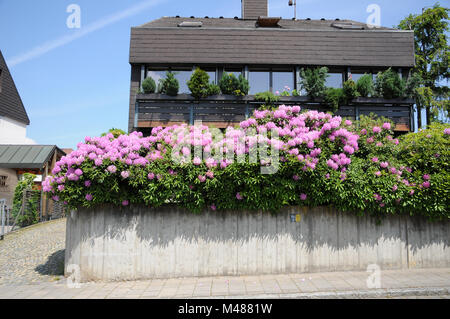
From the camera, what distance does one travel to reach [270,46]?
1460cm

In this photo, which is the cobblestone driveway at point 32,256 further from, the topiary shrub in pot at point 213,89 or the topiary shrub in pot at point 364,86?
the topiary shrub in pot at point 364,86

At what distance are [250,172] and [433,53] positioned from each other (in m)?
21.6

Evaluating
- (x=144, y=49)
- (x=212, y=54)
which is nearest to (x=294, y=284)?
(x=212, y=54)

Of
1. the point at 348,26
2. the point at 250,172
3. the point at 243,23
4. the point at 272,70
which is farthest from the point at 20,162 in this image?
the point at 348,26

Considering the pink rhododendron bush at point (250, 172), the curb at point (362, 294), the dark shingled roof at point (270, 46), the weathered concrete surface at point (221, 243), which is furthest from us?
the dark shingled roof at point (270, 46)

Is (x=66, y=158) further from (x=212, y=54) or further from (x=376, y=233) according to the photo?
(x=212, y=54)

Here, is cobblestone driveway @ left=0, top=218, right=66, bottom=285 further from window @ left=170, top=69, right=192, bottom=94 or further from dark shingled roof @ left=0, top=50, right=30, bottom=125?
dark shingled roof @ left=0, top=50, right=30, bottom=125

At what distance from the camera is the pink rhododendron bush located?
20.1ft

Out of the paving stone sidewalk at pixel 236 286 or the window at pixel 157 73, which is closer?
the paving stone sidewalk at pixel 236 286

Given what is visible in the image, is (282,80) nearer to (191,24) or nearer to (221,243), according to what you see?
(191,24)

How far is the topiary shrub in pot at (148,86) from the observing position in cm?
1310

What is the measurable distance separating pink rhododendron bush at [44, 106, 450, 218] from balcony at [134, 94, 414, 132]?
6.48m

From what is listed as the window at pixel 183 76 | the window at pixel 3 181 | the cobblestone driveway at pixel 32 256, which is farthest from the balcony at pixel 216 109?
the window at pixel 3 181

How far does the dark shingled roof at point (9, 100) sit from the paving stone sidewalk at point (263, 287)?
20.4 m
